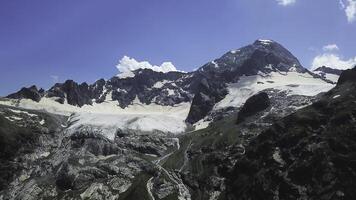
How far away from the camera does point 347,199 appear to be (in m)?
189

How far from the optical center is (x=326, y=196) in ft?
643

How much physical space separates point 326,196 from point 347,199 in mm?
9602

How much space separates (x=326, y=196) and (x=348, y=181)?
1207cm

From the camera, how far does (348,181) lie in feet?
654

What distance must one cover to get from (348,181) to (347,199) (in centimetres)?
1260
